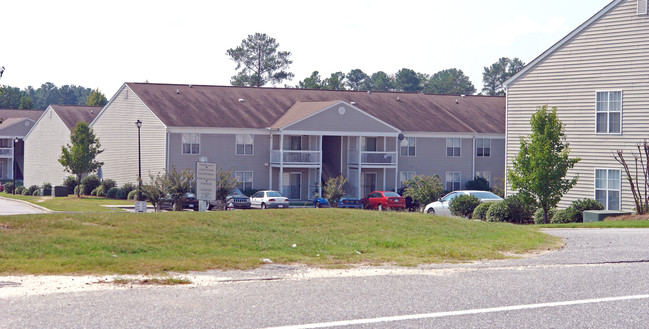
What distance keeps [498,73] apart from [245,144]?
94991 mm

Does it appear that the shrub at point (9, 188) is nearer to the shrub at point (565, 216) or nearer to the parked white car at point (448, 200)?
the parked white car at point (448, 200)

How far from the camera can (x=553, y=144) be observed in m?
26.4

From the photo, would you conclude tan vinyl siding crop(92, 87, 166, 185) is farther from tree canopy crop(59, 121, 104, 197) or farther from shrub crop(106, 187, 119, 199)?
tree canopy crop(59, 121, 104, 197)

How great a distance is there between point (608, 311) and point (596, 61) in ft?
74.9

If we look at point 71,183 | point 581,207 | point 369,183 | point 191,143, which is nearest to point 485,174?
point 369,183

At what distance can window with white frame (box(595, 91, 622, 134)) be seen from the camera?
29375 millimetres

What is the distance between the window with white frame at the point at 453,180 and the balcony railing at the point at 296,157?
1047 centimetres

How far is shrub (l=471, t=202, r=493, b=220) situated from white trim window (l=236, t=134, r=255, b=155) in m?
22.8

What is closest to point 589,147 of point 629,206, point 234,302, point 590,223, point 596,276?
point 629,206

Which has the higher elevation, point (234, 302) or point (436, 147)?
point (436, 147)

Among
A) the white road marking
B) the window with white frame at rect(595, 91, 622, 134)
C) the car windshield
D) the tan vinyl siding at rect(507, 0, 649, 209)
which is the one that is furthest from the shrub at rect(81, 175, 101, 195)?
the white road marking

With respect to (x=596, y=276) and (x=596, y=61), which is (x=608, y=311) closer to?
(x=596, y=276)

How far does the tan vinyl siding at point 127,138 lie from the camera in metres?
47.9

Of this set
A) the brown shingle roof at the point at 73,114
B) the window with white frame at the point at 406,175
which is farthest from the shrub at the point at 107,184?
the window with white frame at the point at 406,175
